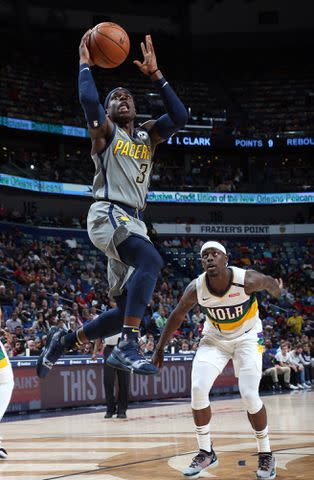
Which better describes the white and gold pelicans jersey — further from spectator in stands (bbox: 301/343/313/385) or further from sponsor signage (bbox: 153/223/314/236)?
sponsor signage (bbox: 153/223/314/236)

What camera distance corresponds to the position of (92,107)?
6.07m

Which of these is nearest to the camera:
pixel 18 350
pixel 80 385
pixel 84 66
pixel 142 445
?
pixel 84 66

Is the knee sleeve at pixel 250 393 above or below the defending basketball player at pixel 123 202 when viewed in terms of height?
below

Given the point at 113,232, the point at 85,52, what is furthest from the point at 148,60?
the point at 113,232

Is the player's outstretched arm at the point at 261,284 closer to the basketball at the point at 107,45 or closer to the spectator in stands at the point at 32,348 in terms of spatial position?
the basketball at the point at 107,45

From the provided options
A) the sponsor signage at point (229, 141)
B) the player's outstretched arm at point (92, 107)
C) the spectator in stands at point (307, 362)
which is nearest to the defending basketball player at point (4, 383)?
the player's outstretched arm at point (92, 107)

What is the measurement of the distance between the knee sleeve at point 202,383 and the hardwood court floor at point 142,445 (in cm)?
66

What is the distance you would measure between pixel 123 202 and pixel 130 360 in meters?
1.25

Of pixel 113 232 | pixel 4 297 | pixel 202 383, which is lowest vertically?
pixel 202 383

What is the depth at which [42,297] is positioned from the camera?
2406 cm

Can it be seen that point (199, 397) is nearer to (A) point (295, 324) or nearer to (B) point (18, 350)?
(B) point (18, 350)

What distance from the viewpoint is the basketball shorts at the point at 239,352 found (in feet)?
26.8

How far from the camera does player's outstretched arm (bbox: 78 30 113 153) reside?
6.09 m

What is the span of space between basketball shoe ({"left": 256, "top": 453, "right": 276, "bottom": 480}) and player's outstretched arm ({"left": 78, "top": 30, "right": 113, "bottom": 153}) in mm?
3381
